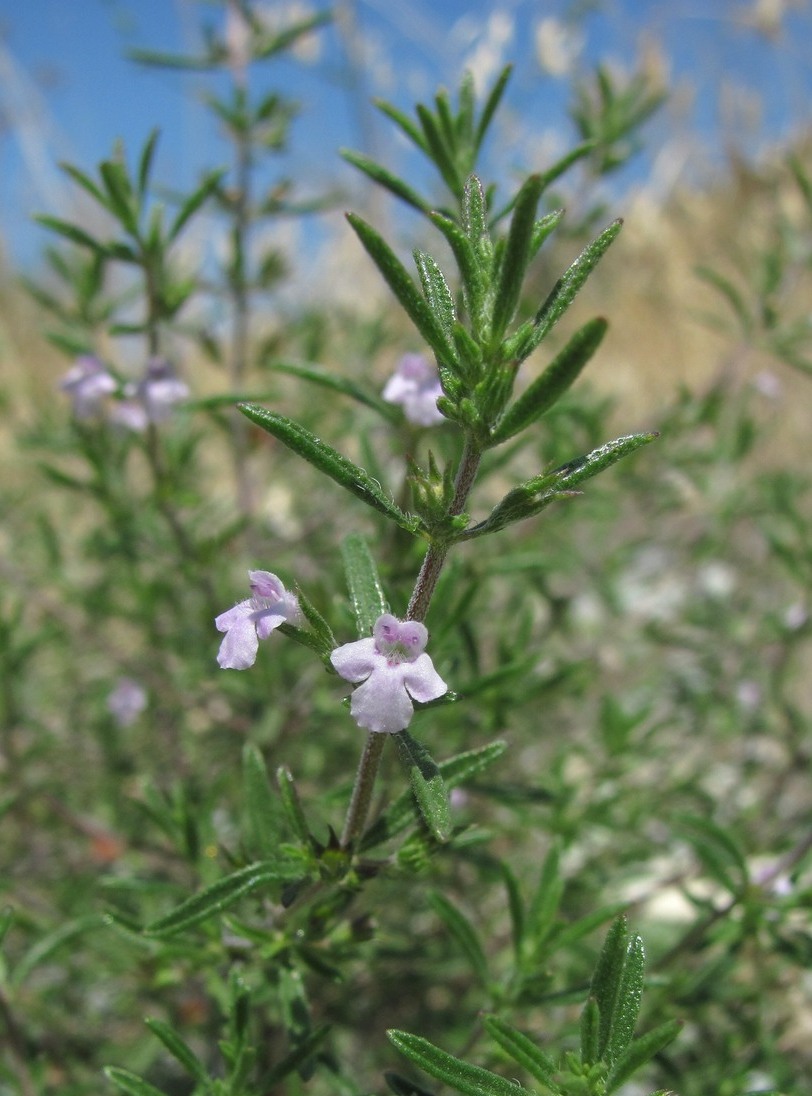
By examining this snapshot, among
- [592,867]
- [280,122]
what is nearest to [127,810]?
[592,867]

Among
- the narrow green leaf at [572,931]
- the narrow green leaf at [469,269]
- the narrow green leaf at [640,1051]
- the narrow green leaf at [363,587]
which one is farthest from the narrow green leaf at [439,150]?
the narrow green leaf at [640,1051]

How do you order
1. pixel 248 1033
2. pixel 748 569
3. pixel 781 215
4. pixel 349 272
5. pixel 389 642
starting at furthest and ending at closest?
pixel 349 272 → pixel 748 569 → pixel 781 215 → pixel 248 1033 → pixel 389 642

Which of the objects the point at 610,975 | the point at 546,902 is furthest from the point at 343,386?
the point at 610,975

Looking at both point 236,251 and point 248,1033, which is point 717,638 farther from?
point 248,1033

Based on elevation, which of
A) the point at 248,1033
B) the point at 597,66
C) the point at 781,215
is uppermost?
the point at 597,66

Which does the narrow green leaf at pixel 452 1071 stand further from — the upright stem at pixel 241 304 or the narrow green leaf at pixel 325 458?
the upright stem at pixel 241 304

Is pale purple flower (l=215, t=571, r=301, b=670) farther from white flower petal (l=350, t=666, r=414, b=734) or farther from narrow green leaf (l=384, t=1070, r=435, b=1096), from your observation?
narrow green leaf (l=384, t=1070, r=435, b=1096)
